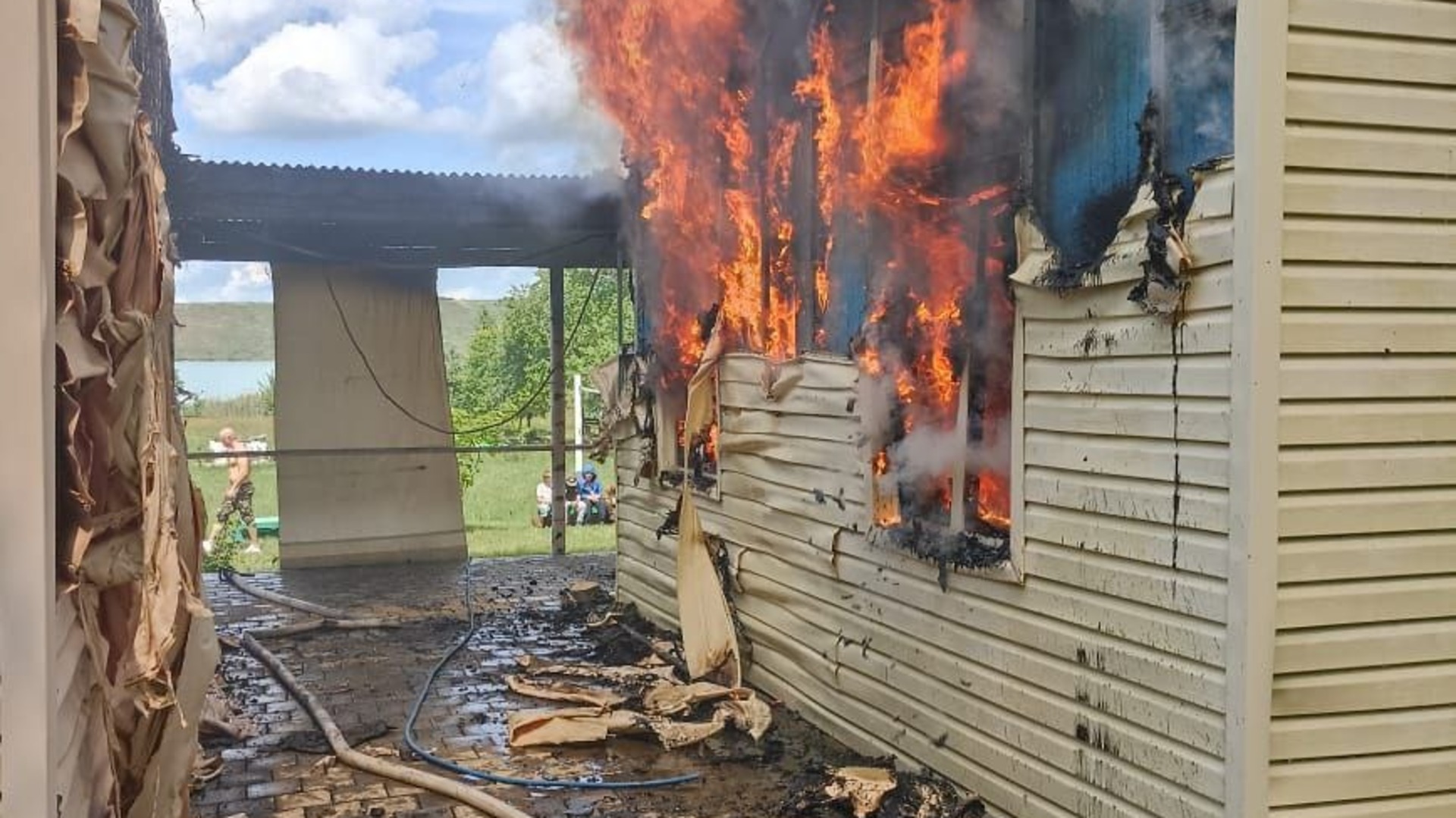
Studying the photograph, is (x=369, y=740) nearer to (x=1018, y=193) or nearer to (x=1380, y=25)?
(x=1018, y=193)

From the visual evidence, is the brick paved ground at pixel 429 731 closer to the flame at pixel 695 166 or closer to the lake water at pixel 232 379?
the flame at pixel 695 166

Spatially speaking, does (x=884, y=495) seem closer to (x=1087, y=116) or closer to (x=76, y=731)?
(x=1087, y=116)

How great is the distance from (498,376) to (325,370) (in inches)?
839

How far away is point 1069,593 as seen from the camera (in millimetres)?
5020

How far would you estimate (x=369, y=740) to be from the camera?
7270 millimetres

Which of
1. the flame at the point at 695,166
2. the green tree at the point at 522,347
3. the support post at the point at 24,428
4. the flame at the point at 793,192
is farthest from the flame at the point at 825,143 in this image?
the green tree at the point at 522,347

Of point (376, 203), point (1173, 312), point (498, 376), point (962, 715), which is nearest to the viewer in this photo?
point (1173, 312)

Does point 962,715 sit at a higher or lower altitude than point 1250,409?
lower

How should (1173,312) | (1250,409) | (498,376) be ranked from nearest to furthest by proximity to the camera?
(1250,409) < (1173,312) < (498,376)

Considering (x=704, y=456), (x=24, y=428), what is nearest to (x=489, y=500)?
(x=704, y=456)

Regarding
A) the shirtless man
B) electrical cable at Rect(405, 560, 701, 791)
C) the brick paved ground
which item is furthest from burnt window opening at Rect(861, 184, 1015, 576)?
the shirtless man

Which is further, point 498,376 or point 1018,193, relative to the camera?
point 498,376

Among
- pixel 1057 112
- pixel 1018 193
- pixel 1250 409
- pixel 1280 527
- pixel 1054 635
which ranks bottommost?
pixel 1054 635

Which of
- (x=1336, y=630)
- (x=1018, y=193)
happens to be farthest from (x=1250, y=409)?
(x=1018, y=193)
